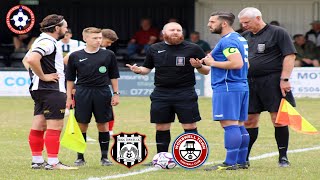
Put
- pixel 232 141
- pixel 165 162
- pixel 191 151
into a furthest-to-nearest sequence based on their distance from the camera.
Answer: pixel 165 162 < pixel 191 151 < pixel 232 141

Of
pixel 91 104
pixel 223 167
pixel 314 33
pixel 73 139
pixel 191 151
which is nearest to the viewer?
pixel 223 167

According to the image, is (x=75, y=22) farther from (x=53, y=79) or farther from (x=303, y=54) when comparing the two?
(x=53, y=79)

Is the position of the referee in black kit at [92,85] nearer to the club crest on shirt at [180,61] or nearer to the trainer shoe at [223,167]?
the club crest on shirt at [180,61]

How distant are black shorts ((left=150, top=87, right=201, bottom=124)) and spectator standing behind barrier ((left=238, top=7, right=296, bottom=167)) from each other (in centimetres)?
75

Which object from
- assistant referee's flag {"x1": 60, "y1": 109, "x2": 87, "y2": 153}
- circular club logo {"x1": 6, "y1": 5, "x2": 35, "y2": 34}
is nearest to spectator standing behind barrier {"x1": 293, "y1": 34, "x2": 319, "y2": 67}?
circular club logo {"x1": 6, "y1": 5, "x2": 35, "y2": 34}

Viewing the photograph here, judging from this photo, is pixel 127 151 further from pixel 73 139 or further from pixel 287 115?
pixel 287 115

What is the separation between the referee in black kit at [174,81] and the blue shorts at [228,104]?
617 millimetres

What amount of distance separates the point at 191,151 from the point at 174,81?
933mm

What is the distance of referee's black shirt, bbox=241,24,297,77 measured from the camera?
1178 centimetres

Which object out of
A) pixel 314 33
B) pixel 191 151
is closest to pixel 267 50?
pixel 191 151

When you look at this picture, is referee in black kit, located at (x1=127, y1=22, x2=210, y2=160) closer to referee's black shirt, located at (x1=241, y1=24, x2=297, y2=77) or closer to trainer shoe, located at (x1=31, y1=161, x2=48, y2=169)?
referee's black shirt, located at (x1=241, y1=24, x2=297, y2=77)

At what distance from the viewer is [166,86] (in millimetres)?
11781

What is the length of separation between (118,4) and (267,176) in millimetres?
20082

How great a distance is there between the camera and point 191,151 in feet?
37.0
